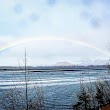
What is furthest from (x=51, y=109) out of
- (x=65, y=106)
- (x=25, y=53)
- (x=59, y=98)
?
(x=25, y=53)

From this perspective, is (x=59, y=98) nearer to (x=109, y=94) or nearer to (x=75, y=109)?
(x=109, y=94)

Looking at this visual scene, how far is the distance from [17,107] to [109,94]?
28.4 feet

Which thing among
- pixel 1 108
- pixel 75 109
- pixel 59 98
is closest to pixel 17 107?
pixel 1 108

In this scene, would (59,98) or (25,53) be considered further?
(59,98)

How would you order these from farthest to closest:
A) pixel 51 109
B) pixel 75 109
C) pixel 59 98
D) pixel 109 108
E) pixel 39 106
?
pixel 59 98 < pixel 51 109 < pixel 75 109 < pixel 39 106 < pixel 109 108

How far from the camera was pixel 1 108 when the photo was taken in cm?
3134

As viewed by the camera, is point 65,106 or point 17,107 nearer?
point 17,107

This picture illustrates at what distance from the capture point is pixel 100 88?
101 feet

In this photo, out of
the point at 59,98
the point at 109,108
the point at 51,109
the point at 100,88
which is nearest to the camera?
the point at 109,108

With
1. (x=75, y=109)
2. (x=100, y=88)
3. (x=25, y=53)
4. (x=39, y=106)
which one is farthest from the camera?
(x=100, y=88)

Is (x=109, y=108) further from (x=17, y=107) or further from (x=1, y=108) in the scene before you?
(x=1, y=108)

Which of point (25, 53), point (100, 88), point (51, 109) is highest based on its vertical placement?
point (25, 53)

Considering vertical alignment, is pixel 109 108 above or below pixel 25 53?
below

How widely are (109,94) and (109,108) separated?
1467 centimetres
